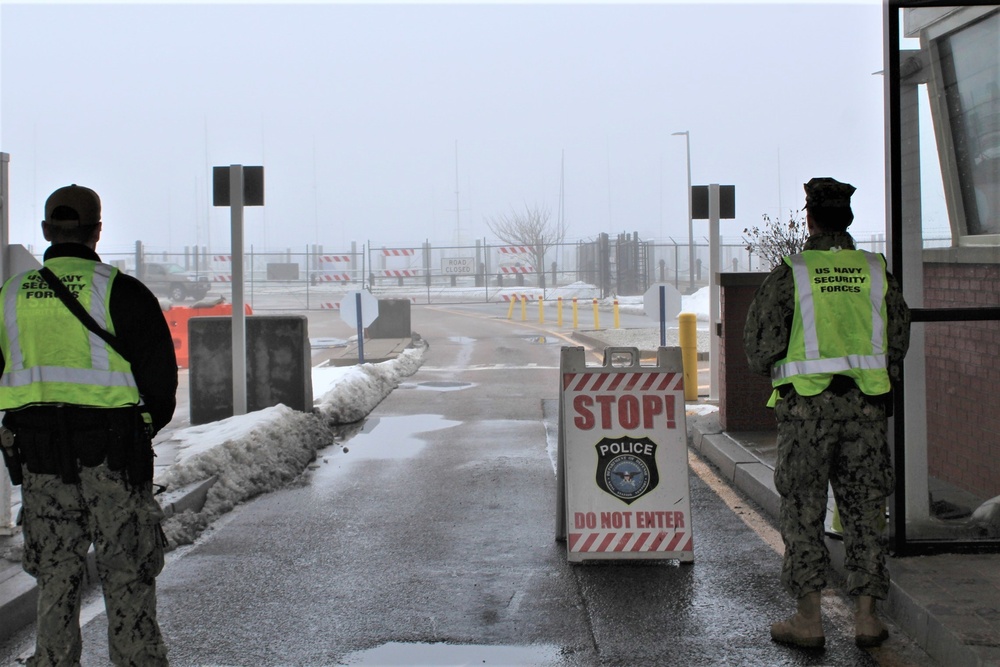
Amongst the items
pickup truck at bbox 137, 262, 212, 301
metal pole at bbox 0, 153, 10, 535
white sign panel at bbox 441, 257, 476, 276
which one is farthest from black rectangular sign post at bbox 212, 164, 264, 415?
white sign panel at bbox 441, 257, 476, 276

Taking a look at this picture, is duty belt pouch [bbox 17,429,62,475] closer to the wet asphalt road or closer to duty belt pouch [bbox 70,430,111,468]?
duty belt pouch [bbox 70,430,111,468]

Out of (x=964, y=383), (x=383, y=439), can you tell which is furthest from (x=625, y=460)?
(x=383, y=439)

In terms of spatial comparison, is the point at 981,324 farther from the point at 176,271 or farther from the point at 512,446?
the point at 176,271

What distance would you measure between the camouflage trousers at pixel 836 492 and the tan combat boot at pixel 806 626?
1.9 inches

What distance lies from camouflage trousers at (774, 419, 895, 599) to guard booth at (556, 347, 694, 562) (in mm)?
1298

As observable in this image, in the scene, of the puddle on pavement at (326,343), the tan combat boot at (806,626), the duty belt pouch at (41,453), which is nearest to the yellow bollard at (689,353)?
the tan combat boot at (806,626)

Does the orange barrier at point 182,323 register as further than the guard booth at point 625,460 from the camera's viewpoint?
Yes

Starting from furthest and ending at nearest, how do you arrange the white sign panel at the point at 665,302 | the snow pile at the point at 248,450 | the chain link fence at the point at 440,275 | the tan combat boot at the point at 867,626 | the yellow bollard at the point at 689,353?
1. the chain link fence at the point at 440,275
2. the white sign panel at the point at 665,302
3. the yellow bollard at the point at 689,353
4. the snow pile at the point at 248,450
5. the tan combat boot at the point at 867,626

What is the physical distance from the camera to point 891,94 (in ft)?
18.2

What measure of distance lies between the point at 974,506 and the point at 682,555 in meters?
1.81

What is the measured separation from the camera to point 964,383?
655cm

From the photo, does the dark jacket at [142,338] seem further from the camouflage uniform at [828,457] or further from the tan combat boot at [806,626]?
the tan combat boot at [806,626]

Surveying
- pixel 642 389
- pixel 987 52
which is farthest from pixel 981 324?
pixel 642 389

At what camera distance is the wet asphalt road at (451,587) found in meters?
4.68
